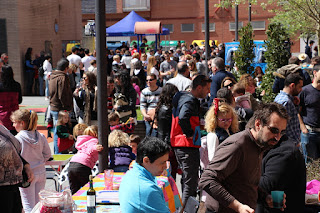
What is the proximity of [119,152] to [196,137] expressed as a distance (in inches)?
44.4

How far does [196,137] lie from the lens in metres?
7.54

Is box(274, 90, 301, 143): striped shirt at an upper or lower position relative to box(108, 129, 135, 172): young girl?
upper

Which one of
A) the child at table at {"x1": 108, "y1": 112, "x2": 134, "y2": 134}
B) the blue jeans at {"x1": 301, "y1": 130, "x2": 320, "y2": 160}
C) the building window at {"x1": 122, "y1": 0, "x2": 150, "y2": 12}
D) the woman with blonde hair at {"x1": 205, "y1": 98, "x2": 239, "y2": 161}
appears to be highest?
the building window at {"x1": 122, "y1": 0, "x2": 150, "y2": 12}

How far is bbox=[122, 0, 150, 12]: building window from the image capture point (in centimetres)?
5847

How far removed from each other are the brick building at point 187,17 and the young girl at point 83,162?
5043 centimetres

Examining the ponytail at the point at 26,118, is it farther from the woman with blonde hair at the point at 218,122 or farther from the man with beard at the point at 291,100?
the man with beard at the point at 291,100

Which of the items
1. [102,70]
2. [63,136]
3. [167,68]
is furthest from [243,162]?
[167,68]

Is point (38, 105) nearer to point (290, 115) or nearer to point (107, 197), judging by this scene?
point (290, 115)

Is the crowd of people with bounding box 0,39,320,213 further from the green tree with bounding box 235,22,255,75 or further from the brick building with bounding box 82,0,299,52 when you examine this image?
the brick building with bounding box 82,0,299,52

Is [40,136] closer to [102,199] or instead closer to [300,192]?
[102,199]

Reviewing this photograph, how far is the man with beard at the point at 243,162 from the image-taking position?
168 inches

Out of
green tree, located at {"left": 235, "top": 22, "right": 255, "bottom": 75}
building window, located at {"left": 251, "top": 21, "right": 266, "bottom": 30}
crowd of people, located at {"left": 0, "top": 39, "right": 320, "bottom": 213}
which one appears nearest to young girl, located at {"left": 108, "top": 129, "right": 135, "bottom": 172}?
crowd of people, located at {"left": 0, "top": 39, "right": 320, "bottom": 213}

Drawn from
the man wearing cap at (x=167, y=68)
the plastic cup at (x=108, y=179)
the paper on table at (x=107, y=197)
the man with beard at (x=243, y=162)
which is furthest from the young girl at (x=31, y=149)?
the man wearing cap at (x=167, y=68)

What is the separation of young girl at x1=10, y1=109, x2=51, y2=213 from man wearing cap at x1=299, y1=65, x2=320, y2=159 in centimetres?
463
